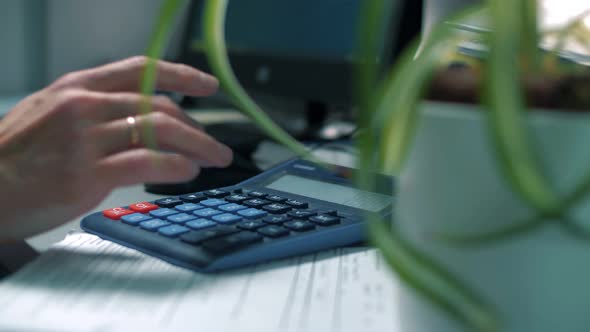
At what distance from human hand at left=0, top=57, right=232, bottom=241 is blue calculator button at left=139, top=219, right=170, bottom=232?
1.1 inches

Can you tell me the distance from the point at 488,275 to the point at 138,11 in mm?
994

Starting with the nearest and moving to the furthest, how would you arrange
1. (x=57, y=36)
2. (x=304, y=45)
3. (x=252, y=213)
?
(x=252, y=213)
(x=304, y=45)
(x=57, y=36)

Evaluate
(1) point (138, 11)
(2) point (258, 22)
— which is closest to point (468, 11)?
(2) point (258, 22)

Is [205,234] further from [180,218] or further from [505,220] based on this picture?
[505,220]

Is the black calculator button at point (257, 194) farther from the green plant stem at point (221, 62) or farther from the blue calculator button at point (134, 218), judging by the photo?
the green plant stem at point (221, 62)

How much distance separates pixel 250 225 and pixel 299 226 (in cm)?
3

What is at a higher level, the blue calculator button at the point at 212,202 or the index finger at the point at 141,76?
the index finger at the point at 141,76

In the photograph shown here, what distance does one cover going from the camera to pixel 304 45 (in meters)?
0.81

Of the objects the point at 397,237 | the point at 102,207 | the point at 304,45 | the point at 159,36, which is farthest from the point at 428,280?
the point at 304,45

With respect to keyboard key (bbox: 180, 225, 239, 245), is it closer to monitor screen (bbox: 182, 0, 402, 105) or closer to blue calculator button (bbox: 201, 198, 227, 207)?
blue calculator button (bbox: 201, 198, 227, 207)

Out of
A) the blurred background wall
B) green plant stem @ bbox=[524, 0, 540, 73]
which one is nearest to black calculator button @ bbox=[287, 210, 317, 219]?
green plant stem @ bbox=[524, 0, 540, 73]

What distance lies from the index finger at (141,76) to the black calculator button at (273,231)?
0.10 meters

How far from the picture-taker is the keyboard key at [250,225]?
36cm

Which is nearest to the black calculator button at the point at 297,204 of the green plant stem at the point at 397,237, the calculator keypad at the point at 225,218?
the calculator keypad at the point at 225,218
